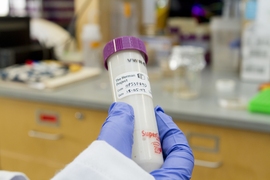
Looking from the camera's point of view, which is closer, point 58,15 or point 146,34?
point 146,34

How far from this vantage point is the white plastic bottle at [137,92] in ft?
1.65

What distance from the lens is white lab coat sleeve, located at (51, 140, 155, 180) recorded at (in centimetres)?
40

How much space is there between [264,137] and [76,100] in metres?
0.52

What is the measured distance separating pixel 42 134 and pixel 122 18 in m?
0.68

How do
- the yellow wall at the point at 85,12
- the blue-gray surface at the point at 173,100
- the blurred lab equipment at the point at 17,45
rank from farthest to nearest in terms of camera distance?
the yellow wall at the point at 85,12
the blurred lab equipment at the point at 17,45
the blue-gray surface at the point at 173,100

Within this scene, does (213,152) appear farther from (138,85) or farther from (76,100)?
(138,85)

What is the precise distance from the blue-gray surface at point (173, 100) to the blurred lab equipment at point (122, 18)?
13.4 inches

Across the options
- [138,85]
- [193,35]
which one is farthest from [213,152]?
[193,35]

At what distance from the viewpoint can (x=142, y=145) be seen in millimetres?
504

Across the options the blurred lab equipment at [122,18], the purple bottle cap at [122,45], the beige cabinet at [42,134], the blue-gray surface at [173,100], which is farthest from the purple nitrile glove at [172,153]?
the blurred lab equipment at [122,18]

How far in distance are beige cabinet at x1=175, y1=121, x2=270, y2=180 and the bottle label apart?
0.49 meters

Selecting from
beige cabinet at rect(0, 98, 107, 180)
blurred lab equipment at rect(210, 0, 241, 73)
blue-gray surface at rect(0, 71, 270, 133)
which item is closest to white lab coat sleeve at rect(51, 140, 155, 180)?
blue-gray surface at rect(0, 71, 270, 133)

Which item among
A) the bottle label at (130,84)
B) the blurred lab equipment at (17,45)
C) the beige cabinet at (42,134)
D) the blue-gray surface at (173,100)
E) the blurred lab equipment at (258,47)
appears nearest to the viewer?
the bottle label at (130,84)

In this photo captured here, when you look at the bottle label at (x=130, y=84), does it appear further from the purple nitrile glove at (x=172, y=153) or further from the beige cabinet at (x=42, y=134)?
the beige cabinet at (x=42, y=134)
